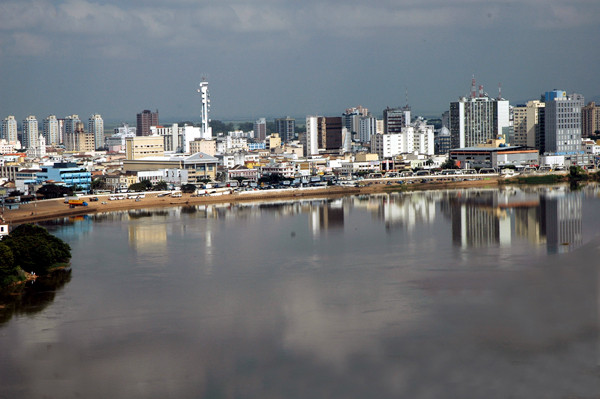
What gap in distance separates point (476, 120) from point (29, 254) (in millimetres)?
15249

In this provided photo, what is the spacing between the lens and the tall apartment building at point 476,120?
20.5m

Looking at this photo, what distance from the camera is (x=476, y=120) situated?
2058 centimetres

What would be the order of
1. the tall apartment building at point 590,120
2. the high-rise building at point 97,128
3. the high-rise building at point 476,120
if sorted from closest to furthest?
the high-rise building at point 476,120 < the tall apartment building at point 590,120 < the high-rise building at point 97,128

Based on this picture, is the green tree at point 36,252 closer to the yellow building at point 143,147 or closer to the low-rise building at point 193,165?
the low-rise building at point 193,165

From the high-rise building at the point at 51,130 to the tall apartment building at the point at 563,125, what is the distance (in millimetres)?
18369

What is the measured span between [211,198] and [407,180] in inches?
150

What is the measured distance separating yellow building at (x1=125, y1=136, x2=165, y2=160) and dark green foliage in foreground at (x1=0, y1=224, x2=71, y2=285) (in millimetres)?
11292

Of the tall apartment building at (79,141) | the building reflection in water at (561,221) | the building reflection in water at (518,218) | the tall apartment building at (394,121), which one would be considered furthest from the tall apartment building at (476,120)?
the tall apartment building at (79,141)

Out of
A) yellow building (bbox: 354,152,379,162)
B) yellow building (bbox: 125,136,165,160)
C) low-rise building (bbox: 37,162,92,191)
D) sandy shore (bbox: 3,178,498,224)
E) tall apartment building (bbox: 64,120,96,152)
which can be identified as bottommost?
sandy shore (bbox: 3,178,498,224)

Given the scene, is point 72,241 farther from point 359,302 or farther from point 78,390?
point 78,390

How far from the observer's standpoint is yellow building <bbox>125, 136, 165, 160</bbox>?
18.5m

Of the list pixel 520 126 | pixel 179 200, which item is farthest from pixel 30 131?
pixel 179 200

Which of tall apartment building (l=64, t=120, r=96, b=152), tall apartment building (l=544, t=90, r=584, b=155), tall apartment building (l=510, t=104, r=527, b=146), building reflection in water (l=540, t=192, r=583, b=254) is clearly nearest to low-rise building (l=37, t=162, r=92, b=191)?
building reflection in water (l=540, t=192, r=583, b=254)

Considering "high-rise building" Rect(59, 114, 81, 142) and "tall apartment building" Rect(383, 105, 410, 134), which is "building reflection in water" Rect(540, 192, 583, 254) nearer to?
"tall apartment building" Rect(383, 105, 410, 134)
